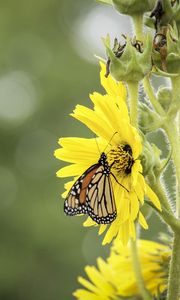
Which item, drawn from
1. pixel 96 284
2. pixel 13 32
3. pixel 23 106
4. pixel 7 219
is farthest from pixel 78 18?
pixel 96 284

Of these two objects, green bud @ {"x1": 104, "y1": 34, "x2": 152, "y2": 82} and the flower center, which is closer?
green bud @ {"x1": 104, "y1": 34, "x2": 152, "y2": 82}

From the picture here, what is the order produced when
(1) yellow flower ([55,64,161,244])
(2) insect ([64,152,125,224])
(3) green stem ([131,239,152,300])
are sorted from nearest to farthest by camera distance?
1. (1) yellow flower ([55,64,161,244])
2. (2) insect ([64,152,125,224])
3. (3) green stem ([131,239,152,300])

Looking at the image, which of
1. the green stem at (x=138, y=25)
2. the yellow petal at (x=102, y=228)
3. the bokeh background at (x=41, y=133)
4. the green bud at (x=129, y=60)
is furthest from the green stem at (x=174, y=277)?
the bokeh background at (x=41, y=133)

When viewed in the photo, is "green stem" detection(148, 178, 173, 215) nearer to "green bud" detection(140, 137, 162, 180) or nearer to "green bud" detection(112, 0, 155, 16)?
"green bud" detection(140, 137, 162, 180)

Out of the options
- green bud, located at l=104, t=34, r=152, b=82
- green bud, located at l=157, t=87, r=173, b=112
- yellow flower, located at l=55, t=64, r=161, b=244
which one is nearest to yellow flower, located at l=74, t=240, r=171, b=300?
yellow flower, located at l=55, t=64, r=161, b=244

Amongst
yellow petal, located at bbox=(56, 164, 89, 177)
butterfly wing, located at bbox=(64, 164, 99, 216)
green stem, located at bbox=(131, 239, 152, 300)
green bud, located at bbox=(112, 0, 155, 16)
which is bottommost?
green stem, located at bbox=(131, 239, 152, 300)

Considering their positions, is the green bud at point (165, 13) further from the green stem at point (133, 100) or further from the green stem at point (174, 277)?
the green stem at point (174, 277)
